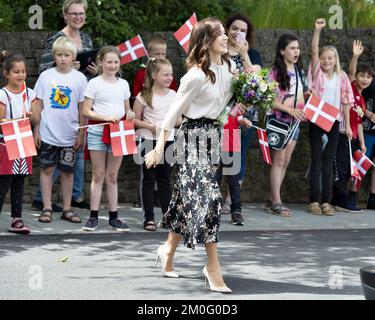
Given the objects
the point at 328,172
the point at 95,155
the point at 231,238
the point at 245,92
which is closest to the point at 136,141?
the point at 95,155

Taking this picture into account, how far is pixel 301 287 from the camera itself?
9.55 metres

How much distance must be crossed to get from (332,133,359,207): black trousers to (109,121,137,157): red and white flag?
3.02 m

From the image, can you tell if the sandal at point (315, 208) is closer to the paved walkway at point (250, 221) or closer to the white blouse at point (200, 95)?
the paved walkway at point (250, 221)

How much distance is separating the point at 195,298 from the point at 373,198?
19.2 ft

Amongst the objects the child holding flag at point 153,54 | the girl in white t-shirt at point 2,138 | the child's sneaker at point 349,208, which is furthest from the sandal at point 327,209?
the girl in white t-shirt at point 2,138

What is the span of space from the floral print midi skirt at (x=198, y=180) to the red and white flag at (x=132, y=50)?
4263 millimetres

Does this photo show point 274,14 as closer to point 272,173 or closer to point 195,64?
point 272,173

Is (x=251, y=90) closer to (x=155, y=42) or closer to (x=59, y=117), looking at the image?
(x=59, y=117)

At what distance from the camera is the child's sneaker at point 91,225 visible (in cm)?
1205

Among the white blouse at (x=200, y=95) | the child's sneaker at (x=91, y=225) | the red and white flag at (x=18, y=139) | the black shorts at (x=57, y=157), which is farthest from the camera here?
the black shorts at (x=57, y=157)

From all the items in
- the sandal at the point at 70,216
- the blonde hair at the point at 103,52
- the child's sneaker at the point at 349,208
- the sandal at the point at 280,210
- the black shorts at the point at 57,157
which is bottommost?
the child's sneaker at the point at 349,208

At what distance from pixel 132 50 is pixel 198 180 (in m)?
4.51

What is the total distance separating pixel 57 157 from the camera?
12.5m

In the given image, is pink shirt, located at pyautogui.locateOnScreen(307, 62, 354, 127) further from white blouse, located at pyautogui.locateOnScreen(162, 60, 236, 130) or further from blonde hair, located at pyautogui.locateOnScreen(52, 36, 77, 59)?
white blouse, located at pyautogui.locateOnScreen(162, 60, 236, 130)
